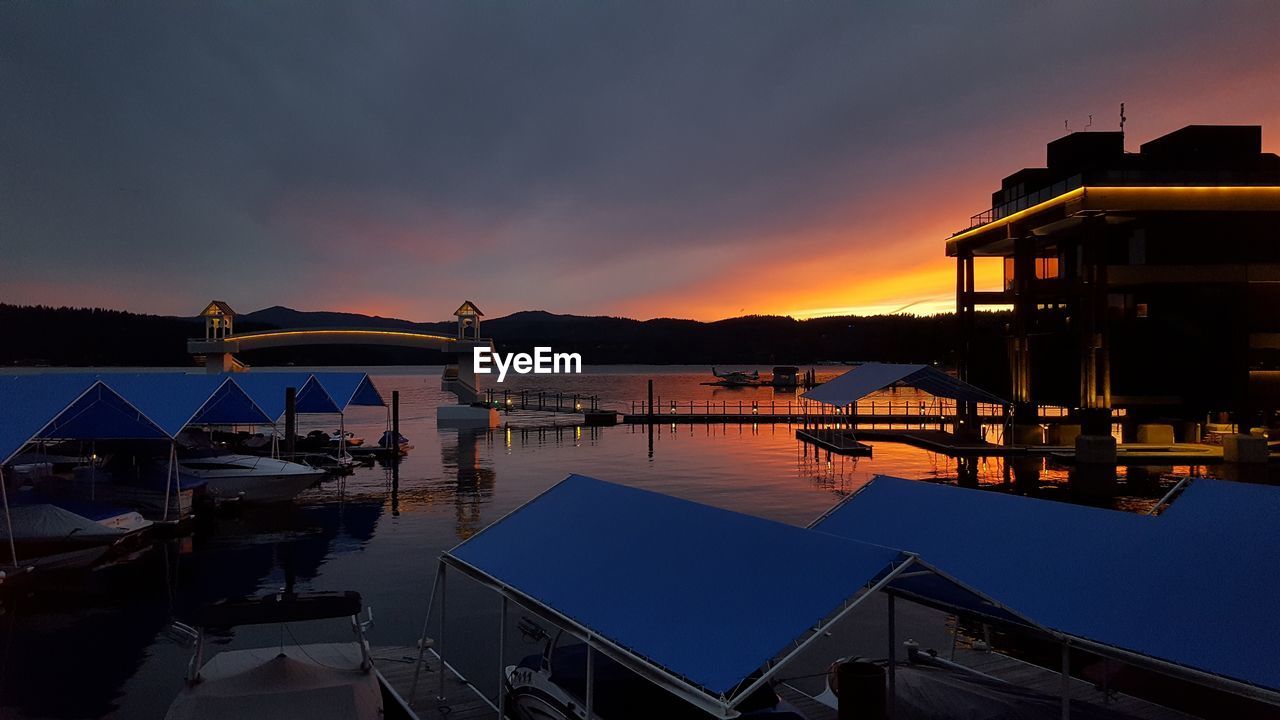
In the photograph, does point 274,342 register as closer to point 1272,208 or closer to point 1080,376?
point 1080,376

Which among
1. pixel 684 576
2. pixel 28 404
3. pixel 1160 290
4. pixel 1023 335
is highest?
pixel 1160 290

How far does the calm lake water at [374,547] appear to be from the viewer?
15141 millimetres

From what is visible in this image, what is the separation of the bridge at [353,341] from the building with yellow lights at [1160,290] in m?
42.3

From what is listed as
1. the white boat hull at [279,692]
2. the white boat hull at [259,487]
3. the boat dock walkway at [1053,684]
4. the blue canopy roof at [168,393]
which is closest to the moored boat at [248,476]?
the white boat hull at [259,487]

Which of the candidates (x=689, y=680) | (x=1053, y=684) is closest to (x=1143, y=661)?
(x=689, y=680)

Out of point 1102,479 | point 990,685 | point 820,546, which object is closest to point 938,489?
point 990,685

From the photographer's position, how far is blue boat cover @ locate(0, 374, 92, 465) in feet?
65.9

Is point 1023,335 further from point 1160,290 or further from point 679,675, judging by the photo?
point 679,675

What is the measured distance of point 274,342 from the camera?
77750 millimetres

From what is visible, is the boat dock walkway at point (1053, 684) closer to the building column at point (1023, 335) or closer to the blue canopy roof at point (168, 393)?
the blue canopy roof at point (168, 393)

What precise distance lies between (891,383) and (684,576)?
1352 inches

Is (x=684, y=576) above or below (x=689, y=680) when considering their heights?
above

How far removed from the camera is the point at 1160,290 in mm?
48219

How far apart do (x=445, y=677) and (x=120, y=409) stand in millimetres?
21161
